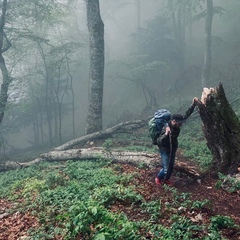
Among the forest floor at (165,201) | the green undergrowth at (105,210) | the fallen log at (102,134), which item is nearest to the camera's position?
the green undergrowth at (105,210)

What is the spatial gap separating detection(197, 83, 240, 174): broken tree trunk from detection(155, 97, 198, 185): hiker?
1.41 ft

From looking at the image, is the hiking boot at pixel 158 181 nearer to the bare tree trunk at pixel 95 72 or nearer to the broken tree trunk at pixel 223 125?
the broken tree trunk at pixel 223 125

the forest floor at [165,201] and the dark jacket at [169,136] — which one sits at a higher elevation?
the dark jacket at [169,136]

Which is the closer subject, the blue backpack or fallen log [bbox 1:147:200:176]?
the blue backpack

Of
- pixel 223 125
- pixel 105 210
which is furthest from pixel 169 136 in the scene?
pixel 105 210

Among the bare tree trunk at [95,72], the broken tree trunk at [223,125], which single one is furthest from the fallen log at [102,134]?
the broken tree trunk at [223,125]

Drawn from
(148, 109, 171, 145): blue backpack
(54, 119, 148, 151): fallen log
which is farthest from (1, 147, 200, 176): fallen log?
(54, 119, 148, 151): fallen log

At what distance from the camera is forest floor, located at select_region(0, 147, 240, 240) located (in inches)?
217

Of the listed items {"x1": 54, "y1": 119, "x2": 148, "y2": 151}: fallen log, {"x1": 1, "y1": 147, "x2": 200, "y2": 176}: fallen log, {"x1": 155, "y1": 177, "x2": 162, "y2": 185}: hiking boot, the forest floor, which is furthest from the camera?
{"x1": 54, "y1": 119, "x2": 148, "y2": 151}: fallen log

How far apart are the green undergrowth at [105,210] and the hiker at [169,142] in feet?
2.36

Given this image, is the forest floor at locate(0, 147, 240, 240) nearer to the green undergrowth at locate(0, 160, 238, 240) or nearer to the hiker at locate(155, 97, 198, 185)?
the green undergrowth at locate(0, 160, 238, 240)

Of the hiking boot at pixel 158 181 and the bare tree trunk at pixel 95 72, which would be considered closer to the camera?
the hiking boot at pixel 158 181

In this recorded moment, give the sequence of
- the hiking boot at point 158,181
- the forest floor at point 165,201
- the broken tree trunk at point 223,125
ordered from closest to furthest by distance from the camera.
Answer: the forest floor at point 165,201
the broken tree trunk at point 223,125
the hiking boot at point 158,181

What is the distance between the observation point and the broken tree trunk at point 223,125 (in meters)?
7.45
